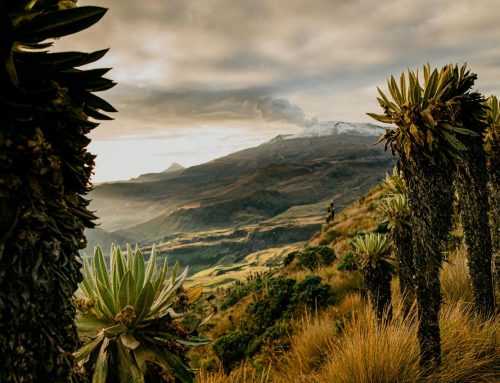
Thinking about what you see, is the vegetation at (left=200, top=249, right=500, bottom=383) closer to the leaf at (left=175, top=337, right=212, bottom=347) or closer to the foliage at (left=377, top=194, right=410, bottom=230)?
the leaf at (left=175, top=337, right=212, bottom=347)

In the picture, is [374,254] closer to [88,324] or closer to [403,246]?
[403,246]

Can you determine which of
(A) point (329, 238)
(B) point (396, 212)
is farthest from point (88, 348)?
(A) point (329, 238)

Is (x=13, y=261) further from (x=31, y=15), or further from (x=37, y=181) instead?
(x=31, y=15)

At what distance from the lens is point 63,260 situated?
1489 millimetres

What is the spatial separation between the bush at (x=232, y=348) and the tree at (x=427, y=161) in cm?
712

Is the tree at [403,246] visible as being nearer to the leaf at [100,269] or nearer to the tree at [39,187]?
the leaf at [100,269]

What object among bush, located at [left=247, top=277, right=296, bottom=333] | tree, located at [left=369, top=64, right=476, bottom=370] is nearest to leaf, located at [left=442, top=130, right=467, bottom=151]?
tree, located at [left=369, top=64, right=476, bottom=370]

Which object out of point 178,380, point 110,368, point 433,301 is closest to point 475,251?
point 433,301

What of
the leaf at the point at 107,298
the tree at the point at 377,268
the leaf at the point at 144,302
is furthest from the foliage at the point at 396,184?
the leaf at the point at 107,298

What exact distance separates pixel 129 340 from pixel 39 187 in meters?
1.26

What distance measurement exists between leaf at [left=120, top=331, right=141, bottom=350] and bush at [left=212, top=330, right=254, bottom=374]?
9.14 meters

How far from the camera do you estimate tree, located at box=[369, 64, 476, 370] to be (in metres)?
4.88

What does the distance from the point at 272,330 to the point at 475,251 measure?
6.58m

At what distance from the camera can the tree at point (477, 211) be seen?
5.99m
